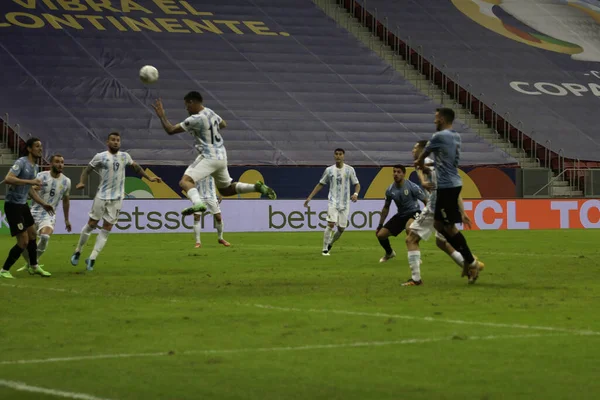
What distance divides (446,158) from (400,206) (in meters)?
6.64

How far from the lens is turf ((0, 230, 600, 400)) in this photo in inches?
281

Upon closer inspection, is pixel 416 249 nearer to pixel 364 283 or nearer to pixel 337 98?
pixel 364 283

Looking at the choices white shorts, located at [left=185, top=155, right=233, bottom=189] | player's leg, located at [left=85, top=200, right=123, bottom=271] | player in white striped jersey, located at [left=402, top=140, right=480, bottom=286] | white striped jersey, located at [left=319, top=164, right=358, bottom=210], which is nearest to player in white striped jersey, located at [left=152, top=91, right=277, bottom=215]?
white shorts, located at [left=185, top=155, right=233, bottom=189]

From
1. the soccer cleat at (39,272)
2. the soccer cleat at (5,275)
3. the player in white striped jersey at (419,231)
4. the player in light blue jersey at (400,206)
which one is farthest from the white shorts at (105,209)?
the player in white striped jersey at (419,231)

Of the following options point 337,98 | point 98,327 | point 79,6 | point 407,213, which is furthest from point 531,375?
point 79,6

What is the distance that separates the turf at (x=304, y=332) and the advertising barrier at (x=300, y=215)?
15590mm

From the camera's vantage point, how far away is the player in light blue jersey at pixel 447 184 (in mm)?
14406

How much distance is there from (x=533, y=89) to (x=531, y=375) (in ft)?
144

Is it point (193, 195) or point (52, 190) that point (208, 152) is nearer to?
point (193, 195)

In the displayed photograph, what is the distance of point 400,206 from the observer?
21172mm

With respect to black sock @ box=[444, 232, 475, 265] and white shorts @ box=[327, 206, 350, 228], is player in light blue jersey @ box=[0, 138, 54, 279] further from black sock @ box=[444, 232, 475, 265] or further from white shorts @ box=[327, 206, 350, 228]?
white shorts @ box=[327, 206, 350, 228]

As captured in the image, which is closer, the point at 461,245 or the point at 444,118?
the point at 444,118

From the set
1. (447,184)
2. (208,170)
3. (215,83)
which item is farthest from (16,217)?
(215,83)

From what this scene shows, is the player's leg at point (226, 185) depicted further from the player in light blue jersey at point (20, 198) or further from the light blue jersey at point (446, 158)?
the light blue jersey at point (446, 158)
